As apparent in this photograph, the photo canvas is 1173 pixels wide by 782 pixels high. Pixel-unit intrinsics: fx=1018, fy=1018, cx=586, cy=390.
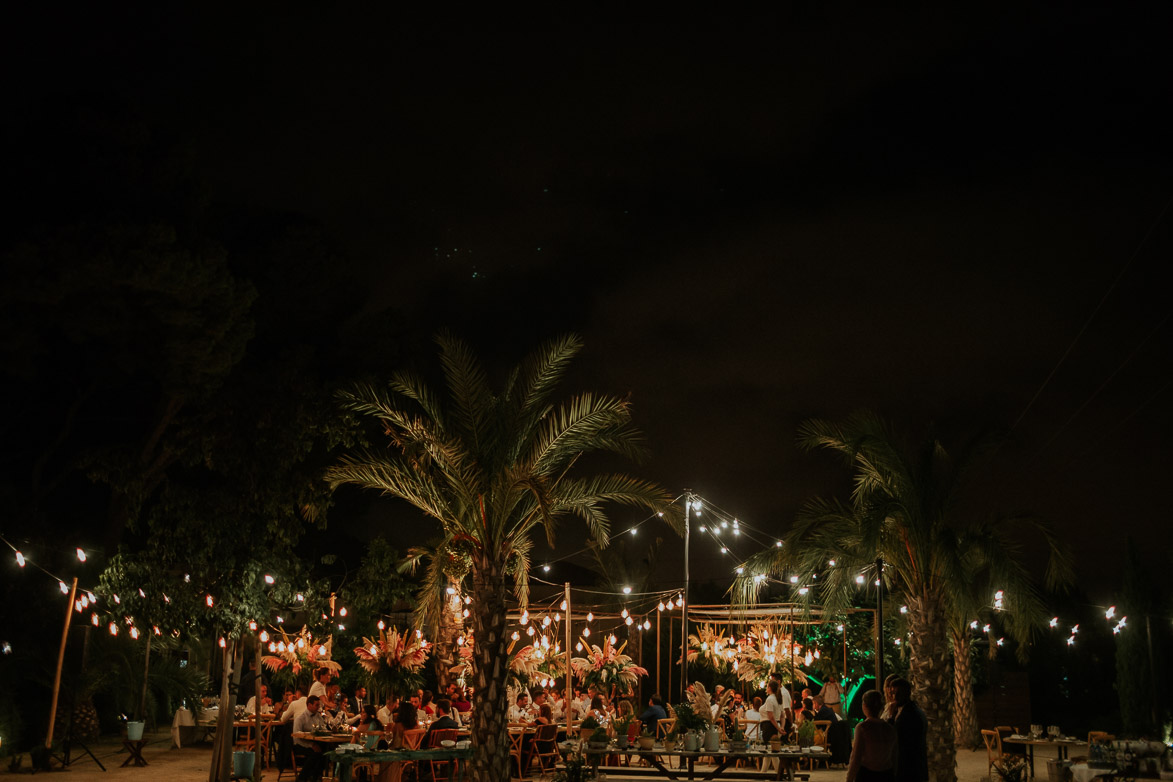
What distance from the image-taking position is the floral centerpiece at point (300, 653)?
62.1 ft

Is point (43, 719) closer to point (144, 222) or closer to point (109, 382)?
point (109, 382)

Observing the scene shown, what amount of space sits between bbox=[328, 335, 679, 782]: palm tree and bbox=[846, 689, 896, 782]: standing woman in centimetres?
507

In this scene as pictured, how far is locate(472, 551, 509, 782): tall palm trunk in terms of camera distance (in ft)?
39.4

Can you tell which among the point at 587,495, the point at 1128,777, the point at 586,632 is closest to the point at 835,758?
the point at 1128,777

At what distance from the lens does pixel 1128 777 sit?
15.3 m

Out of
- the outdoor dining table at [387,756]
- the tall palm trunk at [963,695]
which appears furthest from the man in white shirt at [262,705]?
the tall palm trunk at [963,695]

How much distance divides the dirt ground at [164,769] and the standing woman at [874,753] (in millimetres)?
7859

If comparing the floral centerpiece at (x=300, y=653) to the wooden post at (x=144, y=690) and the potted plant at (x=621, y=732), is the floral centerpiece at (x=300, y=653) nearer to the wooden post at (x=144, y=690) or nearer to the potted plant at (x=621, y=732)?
the wooden post at (x=144, y=690)

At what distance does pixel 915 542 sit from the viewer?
14.4 m

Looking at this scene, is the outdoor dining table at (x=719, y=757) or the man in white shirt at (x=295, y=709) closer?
the outdoor dining table at (x=719, y=757)

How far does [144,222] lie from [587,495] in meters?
7.90

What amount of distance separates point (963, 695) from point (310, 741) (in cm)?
1430

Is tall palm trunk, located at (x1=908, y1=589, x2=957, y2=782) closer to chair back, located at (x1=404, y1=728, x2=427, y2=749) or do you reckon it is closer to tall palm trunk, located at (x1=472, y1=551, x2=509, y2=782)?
tall palm trunk, located at (x1=472, y1=551, x2=509, y2=782)

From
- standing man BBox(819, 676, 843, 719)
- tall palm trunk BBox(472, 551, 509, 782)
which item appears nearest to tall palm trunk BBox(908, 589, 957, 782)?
standing man BBox(819, 676, 843, 719)
